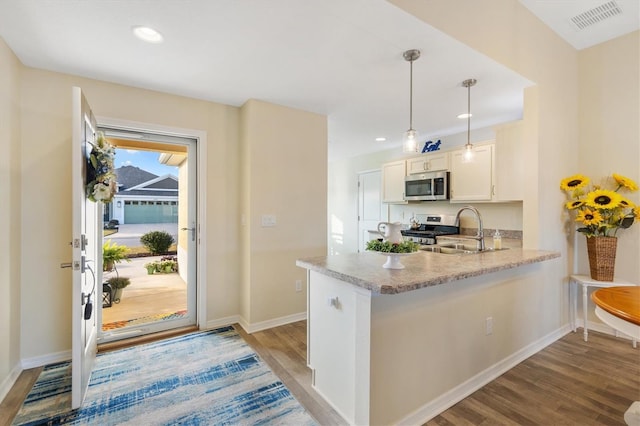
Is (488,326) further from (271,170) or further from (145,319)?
(145,319)

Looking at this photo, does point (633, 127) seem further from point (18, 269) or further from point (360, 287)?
point (18, 269)

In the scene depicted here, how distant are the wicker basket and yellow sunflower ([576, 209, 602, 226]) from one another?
0.22 meters

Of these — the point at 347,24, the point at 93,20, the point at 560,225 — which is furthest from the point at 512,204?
the point at 93,20

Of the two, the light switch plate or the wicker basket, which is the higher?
the light switch plate

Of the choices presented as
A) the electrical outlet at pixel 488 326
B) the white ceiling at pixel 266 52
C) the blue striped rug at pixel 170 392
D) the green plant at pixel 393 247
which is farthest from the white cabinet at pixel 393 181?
the blue striped rug at pixel 170 392

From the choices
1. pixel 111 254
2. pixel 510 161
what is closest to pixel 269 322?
pixel 111 254

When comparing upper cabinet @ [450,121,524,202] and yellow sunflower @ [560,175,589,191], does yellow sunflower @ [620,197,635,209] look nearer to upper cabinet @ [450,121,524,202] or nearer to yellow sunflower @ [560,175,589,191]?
yellow sunflower @ [560,175,589,191]

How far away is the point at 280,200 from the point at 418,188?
7.96 ft

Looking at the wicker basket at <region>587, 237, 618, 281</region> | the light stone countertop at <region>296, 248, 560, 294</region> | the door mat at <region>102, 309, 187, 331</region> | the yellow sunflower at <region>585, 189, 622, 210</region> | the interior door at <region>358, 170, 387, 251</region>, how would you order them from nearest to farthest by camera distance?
the light stone countertop at <region>296, 248, 560, 294</region> < the yellow sunflower at <region>585, 189, 622, 210</region> < the wicker basket at <region>587, 237, 618, 281</region> < the door mat at <region>102, 309, 187, 331</region> < the interior door at <region>358, 170, 387, 251</region>

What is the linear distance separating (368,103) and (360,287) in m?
2.35

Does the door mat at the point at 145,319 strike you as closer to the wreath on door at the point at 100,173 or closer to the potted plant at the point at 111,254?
the potted plant at the point at 111,254

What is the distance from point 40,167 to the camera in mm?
2377

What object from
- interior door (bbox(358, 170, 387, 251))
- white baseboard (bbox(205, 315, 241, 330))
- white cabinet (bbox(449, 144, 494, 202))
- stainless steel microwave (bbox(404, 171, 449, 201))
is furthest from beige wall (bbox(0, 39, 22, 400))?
interior door (bbox(358, 170, 387, 251))

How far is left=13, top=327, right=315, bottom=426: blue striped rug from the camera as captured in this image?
1780 millimetres
